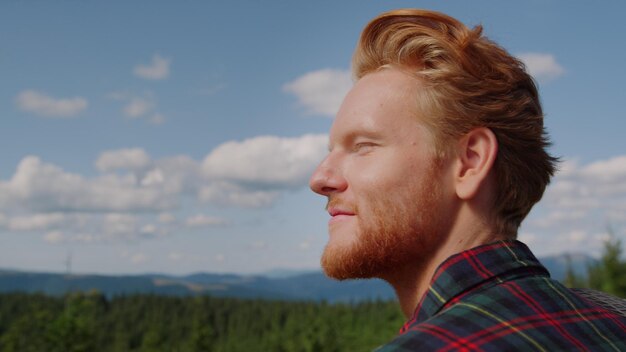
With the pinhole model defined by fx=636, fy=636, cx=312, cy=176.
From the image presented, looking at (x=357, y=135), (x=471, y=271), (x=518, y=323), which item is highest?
(x=357, y=135)

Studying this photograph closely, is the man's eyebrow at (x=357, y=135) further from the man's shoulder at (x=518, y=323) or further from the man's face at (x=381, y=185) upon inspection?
the man's shoulder at (x=518, y=323)

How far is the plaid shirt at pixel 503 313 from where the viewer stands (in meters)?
1.65

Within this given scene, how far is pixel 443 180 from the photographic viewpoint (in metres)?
2.14

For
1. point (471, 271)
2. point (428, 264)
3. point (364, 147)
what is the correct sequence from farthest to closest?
point (364, 147) < point (428, 264) < point (471, 271)

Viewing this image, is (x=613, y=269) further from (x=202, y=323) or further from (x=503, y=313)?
(x=202, y=323)

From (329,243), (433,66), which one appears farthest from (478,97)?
(329,243)

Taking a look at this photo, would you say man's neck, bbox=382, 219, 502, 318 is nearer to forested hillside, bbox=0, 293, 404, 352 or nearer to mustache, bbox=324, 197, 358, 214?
Answer: mustache, bbox=324, 197, 358, 214

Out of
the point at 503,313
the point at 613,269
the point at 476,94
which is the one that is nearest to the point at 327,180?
the point at 476,94

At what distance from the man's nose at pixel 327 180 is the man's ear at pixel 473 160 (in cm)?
40

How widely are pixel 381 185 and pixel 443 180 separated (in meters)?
0.21

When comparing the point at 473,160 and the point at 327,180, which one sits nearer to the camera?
the point at 473,160

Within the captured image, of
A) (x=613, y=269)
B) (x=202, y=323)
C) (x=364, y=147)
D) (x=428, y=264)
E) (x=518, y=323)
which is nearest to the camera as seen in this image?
(x=518, y=323)

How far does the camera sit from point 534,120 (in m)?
2.42

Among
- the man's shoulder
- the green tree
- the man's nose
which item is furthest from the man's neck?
the green tree
